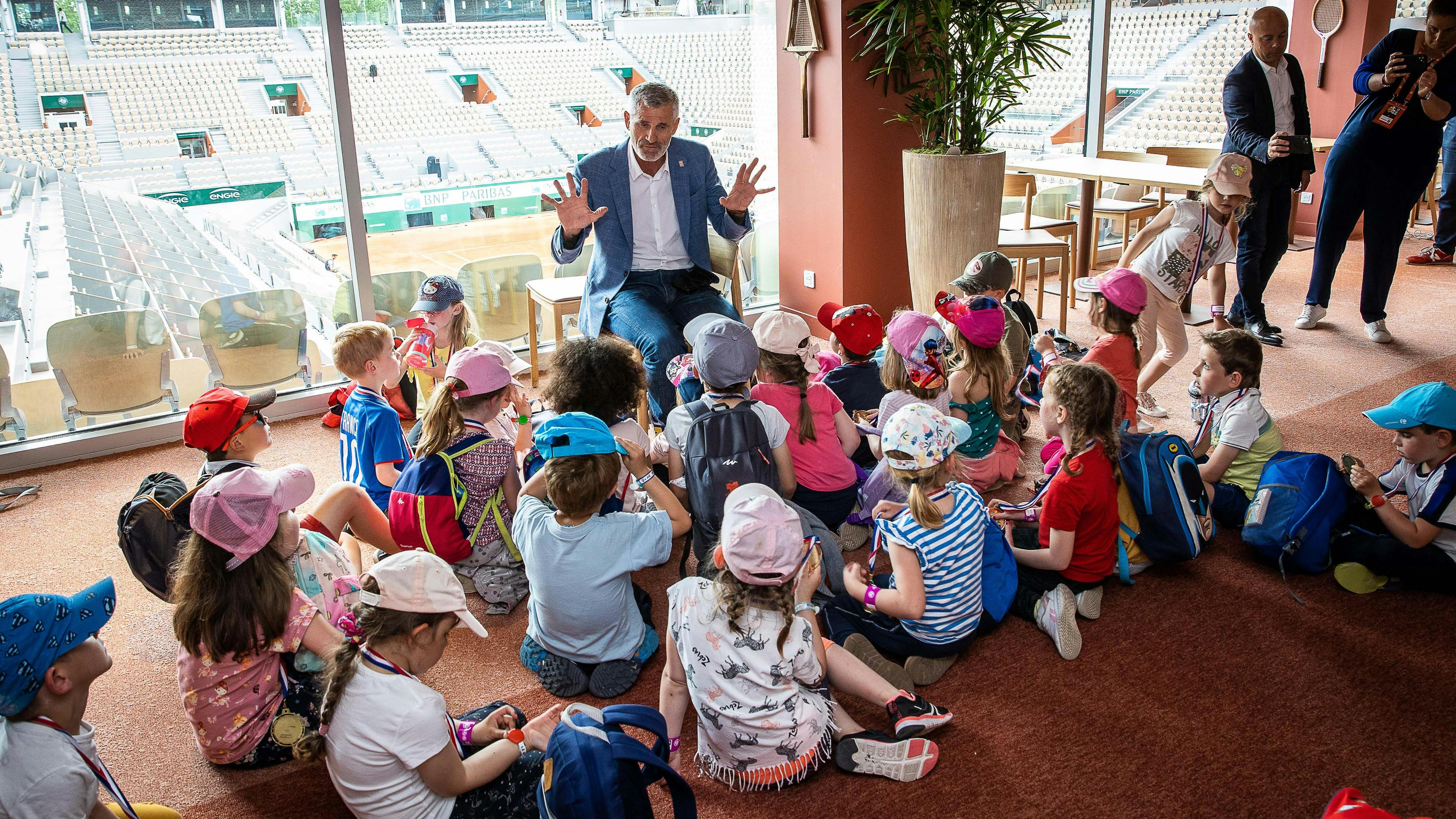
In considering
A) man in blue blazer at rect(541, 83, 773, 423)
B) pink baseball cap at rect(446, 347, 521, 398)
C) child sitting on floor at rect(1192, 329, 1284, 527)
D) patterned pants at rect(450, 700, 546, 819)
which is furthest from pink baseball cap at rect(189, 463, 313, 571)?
child sitting on floor at rect(1192, 329, 1284, 527)

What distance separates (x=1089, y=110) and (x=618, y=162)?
4.47m

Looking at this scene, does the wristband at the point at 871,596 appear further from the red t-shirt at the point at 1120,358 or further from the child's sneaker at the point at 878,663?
the red t-shirt at the point at 1120,358

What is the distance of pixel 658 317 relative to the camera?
411 cm

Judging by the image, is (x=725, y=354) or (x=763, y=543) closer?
(x=763, y=543)

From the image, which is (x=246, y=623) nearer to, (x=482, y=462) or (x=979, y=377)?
(x=482, y=462)

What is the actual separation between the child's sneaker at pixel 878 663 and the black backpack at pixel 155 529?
5.72ft

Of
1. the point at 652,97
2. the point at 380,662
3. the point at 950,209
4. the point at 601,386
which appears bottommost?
the point at 380,662

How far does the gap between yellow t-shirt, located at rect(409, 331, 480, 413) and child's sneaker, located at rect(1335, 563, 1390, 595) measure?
310 centimetres

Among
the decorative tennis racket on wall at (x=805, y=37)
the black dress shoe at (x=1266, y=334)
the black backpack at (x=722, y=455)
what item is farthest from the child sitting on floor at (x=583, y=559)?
the black dress shoe at (x=1266, y=334)

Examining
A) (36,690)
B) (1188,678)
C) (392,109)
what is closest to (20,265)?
(392,109)

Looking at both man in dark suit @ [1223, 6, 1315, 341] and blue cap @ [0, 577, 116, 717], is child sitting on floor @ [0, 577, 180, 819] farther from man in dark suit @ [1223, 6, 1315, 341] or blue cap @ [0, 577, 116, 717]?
man in dark suit @ [1223, 6, 1315, 341]

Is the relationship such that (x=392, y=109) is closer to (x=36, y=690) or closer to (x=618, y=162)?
(x=618, y=162)

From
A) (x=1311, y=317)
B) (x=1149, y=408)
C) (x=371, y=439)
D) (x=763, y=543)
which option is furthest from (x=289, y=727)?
(x=1311, y=317)

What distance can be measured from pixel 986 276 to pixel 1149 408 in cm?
108
